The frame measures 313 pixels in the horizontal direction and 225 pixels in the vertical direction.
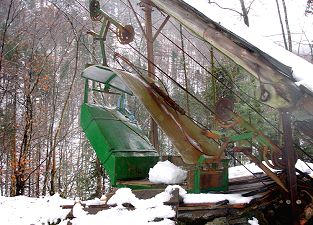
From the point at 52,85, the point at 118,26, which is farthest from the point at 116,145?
the point at 52,85

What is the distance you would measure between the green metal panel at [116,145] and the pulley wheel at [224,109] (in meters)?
2.25

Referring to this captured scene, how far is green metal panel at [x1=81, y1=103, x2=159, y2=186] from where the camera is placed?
677 centimetres

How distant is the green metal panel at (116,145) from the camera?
22.2 feet

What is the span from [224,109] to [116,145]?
248 centimetres

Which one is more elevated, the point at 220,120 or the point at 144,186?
the point at 220,120

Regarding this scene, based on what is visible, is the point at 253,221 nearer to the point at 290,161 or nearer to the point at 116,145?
the point at 290,161

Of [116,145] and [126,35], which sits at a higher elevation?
[126,35]

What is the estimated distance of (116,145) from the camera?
22.7 ft

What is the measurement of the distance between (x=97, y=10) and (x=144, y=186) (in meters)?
4.24

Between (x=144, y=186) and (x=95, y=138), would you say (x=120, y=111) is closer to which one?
(x=95, y=138)

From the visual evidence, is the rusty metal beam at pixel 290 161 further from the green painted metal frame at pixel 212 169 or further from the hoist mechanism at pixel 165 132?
the green painted metal frame at pixel 212 169

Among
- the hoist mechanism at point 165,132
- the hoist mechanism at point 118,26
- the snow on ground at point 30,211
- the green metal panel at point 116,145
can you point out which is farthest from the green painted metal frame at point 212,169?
the hoist mechanism at point 118,26

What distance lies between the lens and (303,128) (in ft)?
16.4

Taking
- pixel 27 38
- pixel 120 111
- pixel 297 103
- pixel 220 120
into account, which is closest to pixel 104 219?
pixel 220 120
